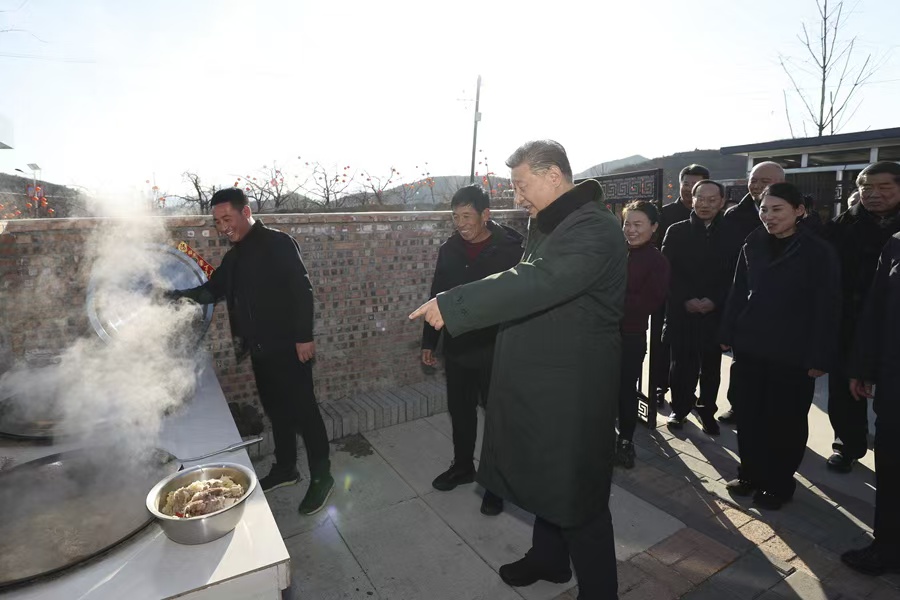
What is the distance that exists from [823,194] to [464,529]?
12605mm

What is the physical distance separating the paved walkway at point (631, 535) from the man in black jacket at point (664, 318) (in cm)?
94

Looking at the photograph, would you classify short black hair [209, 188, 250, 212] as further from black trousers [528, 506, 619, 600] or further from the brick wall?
black trousers [528, 506, 619, 600]

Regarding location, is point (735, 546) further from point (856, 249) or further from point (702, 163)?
point (702, 163)

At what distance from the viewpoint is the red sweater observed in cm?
410

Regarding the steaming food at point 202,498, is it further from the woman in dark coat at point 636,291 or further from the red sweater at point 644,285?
the red sweater at point 644,285

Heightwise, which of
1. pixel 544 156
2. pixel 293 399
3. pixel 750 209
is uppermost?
pixel 544 156

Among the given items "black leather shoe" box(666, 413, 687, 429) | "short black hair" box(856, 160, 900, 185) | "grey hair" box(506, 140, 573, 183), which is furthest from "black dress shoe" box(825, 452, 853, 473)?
"grey hair" box(506, 140, 573, 183)

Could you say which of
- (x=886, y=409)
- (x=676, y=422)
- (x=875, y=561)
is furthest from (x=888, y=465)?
(x=676, y=422)

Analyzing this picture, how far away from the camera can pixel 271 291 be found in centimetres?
349

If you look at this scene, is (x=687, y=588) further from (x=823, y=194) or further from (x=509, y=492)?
(x=823, y=194)

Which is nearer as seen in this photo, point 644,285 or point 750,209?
point 644,285

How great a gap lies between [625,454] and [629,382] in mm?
604

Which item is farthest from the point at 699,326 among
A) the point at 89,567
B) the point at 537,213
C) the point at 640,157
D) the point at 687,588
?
the point at 640,157

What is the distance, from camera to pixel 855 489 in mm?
3781
